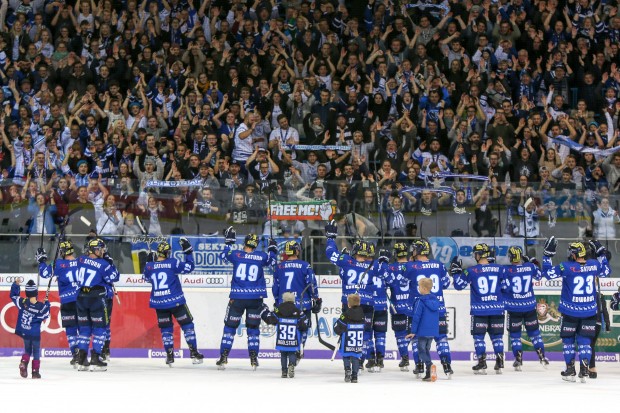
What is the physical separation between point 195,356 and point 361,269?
10.4ft

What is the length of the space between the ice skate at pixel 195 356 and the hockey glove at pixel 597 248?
6608mm

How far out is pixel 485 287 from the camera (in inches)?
818

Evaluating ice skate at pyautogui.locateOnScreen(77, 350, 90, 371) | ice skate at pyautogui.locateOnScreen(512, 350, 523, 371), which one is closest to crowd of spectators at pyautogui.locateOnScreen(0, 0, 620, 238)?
ice skate at pyautogui.locateOnScreen(512, 350, 523, 371)

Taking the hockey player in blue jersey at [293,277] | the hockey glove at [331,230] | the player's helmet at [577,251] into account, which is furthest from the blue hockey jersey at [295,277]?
the player's helmet at [577,251]

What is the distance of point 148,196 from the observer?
72.0ft

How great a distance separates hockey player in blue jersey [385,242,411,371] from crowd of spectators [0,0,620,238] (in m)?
1.15

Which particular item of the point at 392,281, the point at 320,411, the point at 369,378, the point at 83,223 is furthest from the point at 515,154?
the point at 320,411

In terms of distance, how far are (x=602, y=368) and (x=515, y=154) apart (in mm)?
4843

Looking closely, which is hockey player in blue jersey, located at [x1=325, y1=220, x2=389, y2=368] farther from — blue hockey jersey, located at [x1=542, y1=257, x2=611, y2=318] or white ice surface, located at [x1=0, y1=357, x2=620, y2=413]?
blue hockey jersey, located at [x1=542, y1=257, x2=611, y2=318]

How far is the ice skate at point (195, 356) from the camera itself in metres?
21.2

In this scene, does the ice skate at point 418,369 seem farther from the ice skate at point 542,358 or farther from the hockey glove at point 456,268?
the ice skate at point 542,358

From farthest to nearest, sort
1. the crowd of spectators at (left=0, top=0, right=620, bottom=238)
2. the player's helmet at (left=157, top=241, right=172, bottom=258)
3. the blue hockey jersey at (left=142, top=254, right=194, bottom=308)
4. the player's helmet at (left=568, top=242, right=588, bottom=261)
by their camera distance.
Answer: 1. the crowd of spectators at (left=0, top=0, right=620, bottom=238)
2. the player's helmet at (left=157, top=241, right=172, bottom=258)
3. the blue hockey jersey at (left=142, top=254, right=194, bottom=308)
4. the player's helmet at (left=568, top=242, right=588, bottom=261)

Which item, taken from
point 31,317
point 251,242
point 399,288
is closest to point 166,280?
point 251,242

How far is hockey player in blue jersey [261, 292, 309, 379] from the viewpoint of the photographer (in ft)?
63.1
